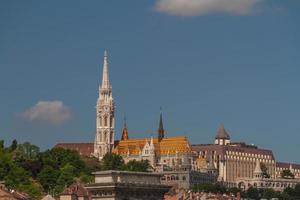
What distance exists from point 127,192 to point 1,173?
276 feet

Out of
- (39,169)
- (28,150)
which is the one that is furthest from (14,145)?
(39,169)

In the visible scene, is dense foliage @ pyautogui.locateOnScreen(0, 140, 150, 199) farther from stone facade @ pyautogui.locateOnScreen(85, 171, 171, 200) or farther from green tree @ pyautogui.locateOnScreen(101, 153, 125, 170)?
stone facade @ pyautogui.locateOnScreen(85, 171, 171, 200)

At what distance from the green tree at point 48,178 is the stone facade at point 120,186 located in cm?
8893

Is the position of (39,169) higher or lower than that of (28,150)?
lower

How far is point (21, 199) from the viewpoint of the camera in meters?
81.8

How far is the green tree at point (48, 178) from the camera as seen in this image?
5221 inches

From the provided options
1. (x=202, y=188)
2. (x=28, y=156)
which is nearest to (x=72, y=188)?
(x=28, y=156)

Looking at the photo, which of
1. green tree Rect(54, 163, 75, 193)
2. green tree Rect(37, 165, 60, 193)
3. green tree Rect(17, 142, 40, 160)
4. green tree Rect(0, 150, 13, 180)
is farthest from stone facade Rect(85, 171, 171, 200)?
green tree Rect(17, 142, 40, 160)

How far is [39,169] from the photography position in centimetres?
14562

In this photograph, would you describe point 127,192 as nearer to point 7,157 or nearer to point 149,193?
point 149,193

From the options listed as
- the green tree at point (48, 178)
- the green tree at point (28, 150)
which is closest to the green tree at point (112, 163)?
the green tree at point (28, 150)

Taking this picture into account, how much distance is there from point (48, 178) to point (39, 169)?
987 centimetres

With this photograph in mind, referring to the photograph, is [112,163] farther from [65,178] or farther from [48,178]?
[65,178]

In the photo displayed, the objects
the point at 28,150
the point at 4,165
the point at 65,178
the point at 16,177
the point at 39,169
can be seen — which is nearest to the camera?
the point at 16,177
